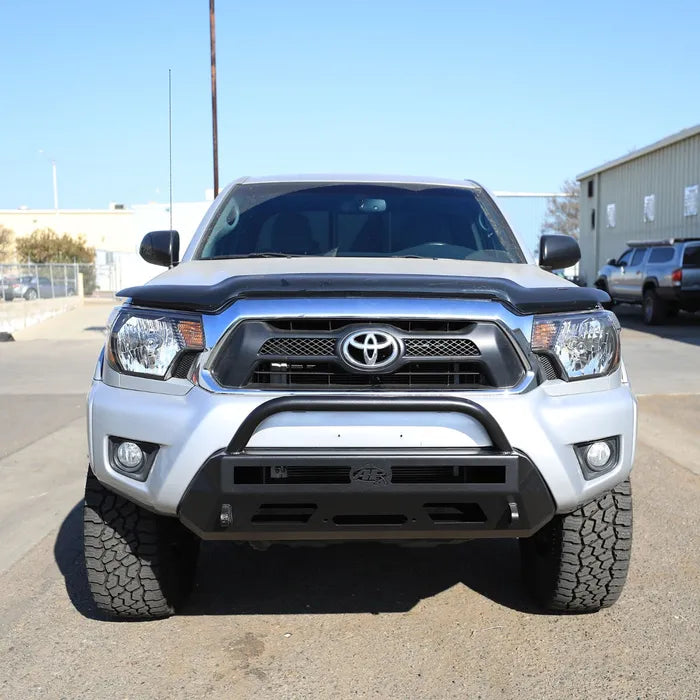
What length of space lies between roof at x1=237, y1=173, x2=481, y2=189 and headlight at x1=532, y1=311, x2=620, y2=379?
191 cm

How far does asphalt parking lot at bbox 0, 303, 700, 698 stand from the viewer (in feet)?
9.52

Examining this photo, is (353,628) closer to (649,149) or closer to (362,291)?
(362,291)

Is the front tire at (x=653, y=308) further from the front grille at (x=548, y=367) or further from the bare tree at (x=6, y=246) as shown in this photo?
the bare tree at (x=6, y=246)

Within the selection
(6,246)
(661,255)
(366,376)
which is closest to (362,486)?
(366,376)

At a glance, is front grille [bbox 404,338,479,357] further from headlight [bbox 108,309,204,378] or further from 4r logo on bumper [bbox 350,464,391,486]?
headlight [bbox 108,309,204,378]

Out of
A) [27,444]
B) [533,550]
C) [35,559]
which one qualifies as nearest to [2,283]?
[27,444]

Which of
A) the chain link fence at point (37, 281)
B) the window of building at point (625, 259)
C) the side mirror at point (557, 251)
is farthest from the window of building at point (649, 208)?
the side mirror at point (557, 251)

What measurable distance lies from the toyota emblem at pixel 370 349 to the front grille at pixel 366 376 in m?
0.05

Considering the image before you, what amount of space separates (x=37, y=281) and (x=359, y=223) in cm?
2155

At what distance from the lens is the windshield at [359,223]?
164 inches

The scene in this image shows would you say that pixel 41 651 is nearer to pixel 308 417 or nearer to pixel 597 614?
pixel 308 417

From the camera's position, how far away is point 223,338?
2820 millimetres

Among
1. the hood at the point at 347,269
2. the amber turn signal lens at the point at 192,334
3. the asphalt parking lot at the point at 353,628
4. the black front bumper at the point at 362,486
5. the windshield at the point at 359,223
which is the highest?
the windshield at the point at 359,223

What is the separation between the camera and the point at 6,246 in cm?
6131
